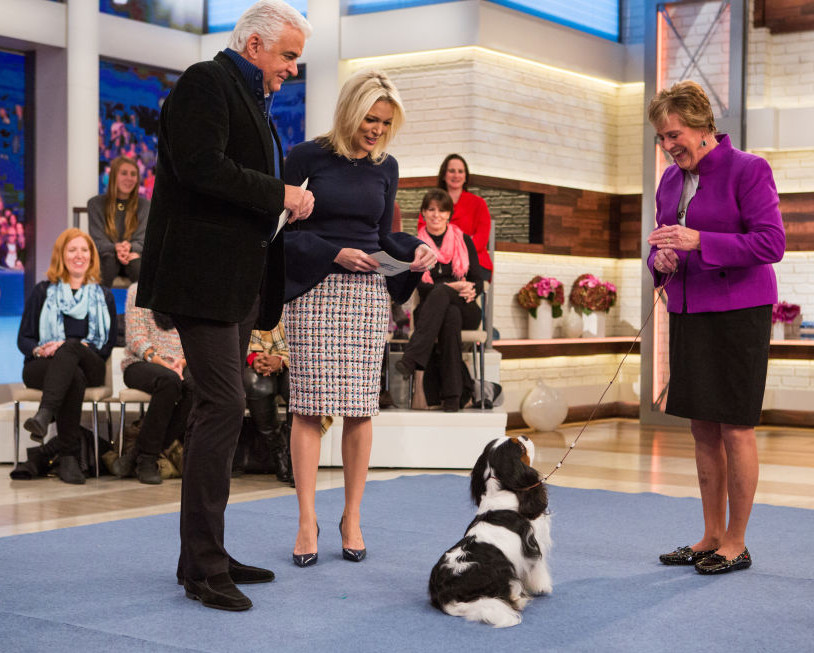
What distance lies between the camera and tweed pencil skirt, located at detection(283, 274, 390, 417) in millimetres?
3463

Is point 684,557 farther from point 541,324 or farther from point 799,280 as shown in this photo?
point 799,280

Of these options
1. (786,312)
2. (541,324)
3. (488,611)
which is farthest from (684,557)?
(786,312)

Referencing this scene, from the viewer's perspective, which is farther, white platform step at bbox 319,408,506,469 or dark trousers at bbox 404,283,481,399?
dark trousers at bbox 404,283,481,399

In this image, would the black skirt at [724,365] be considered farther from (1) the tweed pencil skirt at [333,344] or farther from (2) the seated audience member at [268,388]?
(2) the seated audience member at [268,388]

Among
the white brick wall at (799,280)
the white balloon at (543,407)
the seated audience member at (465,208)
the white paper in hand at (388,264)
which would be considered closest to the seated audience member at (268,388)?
the seated audience member at (465,208)

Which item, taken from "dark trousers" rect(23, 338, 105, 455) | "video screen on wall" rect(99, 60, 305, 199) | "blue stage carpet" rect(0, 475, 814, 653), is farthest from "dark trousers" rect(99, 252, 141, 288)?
"blue stage carpet" rect(0, 475, 814, 653)

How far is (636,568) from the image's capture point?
11.3 feet

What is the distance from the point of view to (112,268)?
652 centimetres

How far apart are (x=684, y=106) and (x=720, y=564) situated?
52.7 inches

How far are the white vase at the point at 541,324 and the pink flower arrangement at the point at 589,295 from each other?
44 centimetres

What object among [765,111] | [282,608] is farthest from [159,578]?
[765,111]

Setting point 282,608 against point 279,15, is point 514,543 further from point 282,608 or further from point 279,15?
point 279,15

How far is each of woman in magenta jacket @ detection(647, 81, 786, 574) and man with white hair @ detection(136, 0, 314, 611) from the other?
112cm

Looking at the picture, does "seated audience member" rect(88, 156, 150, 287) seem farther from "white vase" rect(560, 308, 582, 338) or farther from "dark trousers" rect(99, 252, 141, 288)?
"white vase" rect(560, 308, 582, 338)
